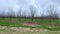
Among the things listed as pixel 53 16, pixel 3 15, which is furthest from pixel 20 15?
pixel 53 16

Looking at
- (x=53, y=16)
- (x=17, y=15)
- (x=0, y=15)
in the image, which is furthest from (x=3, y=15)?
(x=53, y=16)

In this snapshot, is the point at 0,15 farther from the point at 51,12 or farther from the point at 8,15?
the point at 51,12

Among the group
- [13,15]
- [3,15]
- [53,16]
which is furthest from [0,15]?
[53,16]

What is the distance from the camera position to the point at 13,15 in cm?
11000

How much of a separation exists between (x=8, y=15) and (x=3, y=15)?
3688 millimetres

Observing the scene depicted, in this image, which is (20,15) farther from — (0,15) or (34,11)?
(34,11)

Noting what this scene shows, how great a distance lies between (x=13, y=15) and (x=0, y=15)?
960 centimetres

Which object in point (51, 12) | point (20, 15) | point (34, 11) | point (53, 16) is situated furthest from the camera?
point (20, 15)

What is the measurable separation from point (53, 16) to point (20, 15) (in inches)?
1082

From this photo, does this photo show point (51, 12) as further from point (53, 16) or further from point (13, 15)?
point (13, 15)

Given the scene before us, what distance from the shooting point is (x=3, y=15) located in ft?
356

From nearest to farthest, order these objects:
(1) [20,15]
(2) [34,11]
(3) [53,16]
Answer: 1. (2) [34,11]
2. (3) [53,16]
3. (1) [20,15]

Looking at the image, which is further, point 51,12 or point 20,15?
point 20,15

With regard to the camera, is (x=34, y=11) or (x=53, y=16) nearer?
(x=34, y=11)
